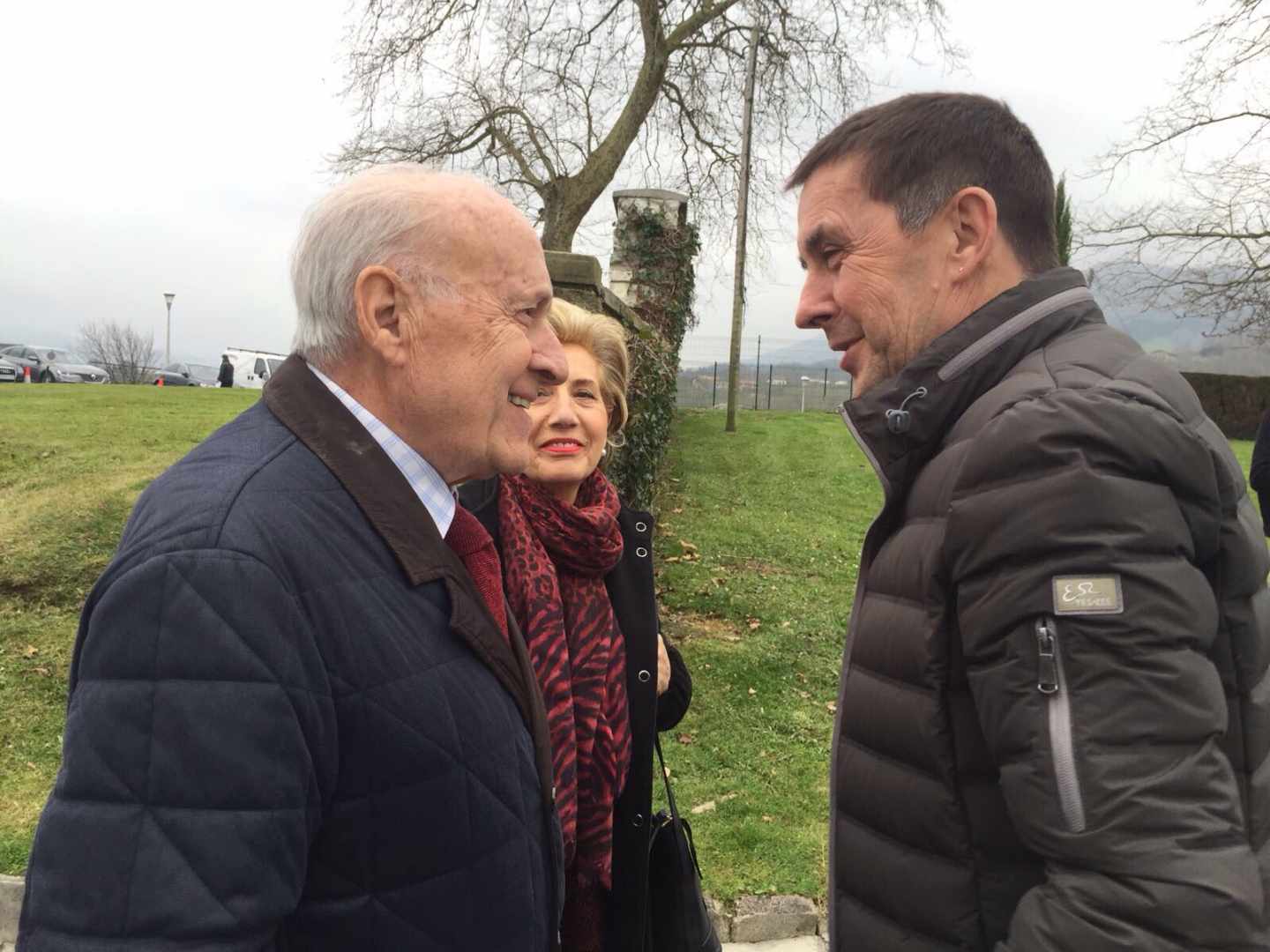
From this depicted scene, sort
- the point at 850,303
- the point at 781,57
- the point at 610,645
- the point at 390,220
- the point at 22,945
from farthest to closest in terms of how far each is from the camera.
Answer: the point at 781,57, the point at 610,645, the point at 850,303, the point at 390,220, the point at 22,945

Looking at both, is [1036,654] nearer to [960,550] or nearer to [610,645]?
[960,550]

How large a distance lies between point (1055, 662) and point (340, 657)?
0.89 metres

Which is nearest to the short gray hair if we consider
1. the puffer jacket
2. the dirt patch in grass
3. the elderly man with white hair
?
the elderly man with white hair

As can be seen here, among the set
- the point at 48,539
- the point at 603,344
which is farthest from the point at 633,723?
the point at 48,539

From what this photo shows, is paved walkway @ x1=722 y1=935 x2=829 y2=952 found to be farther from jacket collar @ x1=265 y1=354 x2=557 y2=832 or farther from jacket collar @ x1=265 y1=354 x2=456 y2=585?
jacket collar @ x1=265 y1=354 x2=456 y2=585

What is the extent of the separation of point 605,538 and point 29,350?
3896cm

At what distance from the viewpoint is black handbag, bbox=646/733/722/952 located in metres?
2.23

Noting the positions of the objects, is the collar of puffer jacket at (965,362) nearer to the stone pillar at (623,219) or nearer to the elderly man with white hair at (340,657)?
the elderly man with white hair at (340,657)

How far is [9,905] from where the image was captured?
310 centimetres

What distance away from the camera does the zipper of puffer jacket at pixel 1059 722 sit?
1.10 metres

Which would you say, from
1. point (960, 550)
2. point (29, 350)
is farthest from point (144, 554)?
point (29, 350)

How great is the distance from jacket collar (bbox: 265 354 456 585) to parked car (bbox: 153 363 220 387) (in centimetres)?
3870

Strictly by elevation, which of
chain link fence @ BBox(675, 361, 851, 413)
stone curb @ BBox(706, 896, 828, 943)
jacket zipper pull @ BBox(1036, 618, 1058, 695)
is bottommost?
stone curb @ BBox(706, 896, 828, 943)

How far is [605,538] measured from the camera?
7.63 ft
